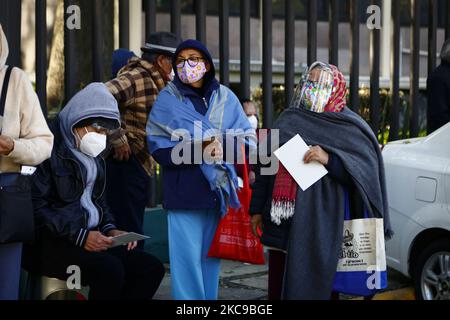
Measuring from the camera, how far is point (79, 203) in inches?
195

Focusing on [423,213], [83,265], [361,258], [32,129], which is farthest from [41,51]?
[361,258]

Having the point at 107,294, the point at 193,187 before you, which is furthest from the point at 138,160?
the point at 107,294

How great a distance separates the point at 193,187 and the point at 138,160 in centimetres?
100

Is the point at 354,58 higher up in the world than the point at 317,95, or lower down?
higher up

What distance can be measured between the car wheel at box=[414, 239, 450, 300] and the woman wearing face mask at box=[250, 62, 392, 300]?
1.23 m

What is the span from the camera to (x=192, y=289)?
545 cm

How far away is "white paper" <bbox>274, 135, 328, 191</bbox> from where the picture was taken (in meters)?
4.88

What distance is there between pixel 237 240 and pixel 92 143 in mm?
1121

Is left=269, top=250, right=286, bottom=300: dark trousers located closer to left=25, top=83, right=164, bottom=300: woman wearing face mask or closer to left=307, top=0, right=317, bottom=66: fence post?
left=25, top=83, right=164, bottom=300: woman wearing face mask

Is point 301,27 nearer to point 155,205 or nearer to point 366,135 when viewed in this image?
point 155,205

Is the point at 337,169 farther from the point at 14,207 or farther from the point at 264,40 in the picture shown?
the point at 264,40

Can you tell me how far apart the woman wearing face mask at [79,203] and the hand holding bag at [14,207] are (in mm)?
277

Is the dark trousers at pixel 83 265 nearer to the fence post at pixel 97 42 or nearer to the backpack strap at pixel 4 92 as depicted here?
the backpack strap at pixel 4 92

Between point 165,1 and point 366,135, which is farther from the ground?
point 165,1
